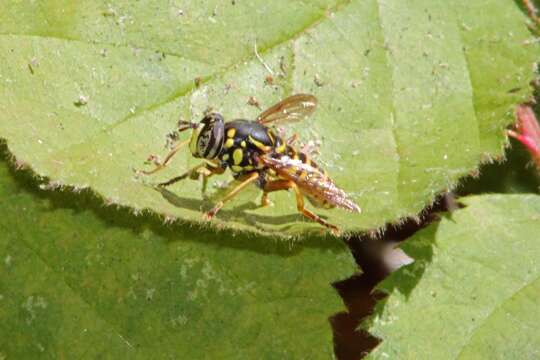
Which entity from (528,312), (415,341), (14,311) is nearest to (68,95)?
(14,311)

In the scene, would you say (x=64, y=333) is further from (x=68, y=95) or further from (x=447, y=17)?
(x=447, y=17)

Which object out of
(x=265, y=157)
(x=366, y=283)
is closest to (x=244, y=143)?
(x=265, y=157)

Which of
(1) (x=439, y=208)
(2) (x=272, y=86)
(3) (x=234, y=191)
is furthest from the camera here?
(1) (x=439, y=208)

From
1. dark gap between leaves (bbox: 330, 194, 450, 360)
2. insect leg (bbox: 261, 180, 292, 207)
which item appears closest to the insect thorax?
insect leg (bbox: 261, 180, 292, 207)

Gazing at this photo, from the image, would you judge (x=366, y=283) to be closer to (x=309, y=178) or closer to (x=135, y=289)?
(x=309, y=178)

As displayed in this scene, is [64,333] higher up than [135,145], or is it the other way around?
[135,145]
